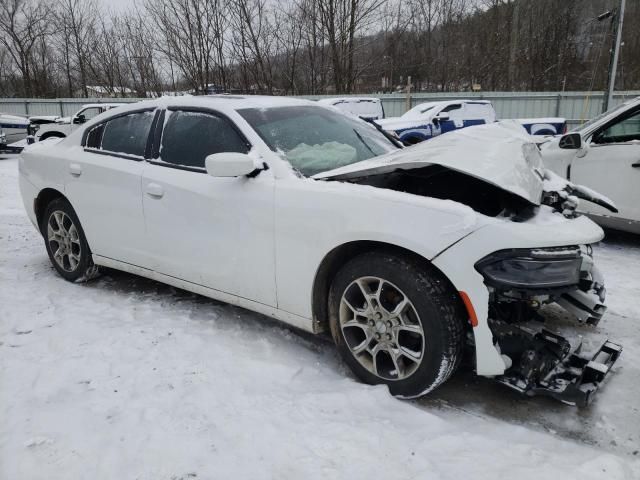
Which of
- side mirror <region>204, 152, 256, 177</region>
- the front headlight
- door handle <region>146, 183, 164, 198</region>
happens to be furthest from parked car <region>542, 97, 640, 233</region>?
door handle <region>146, 183, 164, 198</region>

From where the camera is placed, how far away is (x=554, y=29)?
30.5m

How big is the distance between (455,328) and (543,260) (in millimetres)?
505

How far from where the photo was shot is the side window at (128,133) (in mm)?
3699

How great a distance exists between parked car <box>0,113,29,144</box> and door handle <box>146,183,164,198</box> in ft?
44.9

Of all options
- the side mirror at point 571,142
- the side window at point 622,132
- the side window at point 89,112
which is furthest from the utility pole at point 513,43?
the side mirror at point 571,142

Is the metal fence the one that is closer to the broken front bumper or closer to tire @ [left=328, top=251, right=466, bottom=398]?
tire @ [left=328, top=251, right=466, bottom=398]

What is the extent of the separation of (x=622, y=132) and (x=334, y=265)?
4.29 m

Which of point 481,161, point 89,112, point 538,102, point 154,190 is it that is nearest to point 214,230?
point 154,190

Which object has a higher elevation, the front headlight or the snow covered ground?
the front headlight

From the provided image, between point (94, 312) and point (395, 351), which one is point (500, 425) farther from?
point (94, 312)

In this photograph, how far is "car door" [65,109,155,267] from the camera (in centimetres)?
363

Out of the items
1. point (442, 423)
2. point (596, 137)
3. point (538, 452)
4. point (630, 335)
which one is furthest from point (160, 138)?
point (596, 137)

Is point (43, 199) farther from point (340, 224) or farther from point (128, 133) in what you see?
point (340, 224)

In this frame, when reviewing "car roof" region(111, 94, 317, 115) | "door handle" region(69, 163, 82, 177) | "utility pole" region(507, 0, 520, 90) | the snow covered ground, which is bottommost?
the snow covered ground
